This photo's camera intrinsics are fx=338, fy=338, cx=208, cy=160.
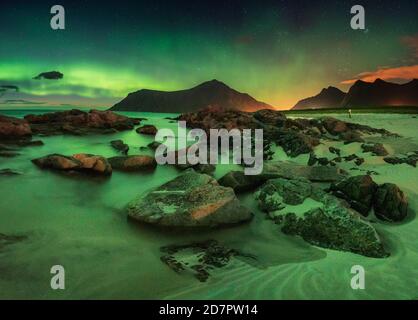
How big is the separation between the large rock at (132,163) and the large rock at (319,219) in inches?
221

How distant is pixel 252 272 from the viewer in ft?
17.8

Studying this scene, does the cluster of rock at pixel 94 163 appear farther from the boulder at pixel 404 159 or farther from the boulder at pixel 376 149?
the boulder at pixel 404 159

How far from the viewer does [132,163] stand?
12.4 m

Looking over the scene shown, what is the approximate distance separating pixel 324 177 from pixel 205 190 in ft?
15.0

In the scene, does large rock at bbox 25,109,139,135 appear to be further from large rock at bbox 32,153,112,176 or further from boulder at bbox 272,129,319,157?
boulder at bbox 272,129,319,157

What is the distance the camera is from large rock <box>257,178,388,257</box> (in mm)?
6145

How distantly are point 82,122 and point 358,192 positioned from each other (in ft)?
84.1

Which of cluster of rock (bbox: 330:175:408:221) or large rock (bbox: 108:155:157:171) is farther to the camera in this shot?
large rock (bbox: 108:155:157:171)

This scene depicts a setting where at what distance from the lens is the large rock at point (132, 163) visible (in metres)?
12.2

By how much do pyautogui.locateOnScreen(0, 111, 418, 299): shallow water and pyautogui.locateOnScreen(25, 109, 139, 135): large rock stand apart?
713 inches

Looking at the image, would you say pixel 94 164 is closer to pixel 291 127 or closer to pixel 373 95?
pixel 291 127

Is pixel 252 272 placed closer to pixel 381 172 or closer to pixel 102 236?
pixel 102 236

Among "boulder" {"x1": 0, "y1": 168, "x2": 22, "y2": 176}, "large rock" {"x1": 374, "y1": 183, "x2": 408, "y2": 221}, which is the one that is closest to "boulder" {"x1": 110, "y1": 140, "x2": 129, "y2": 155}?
"boulder" {"x1": 0, "y1": 168, "x2": 22, "y2": 176}

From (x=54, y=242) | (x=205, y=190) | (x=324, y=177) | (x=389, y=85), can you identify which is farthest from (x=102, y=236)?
(x=389, y=85)
